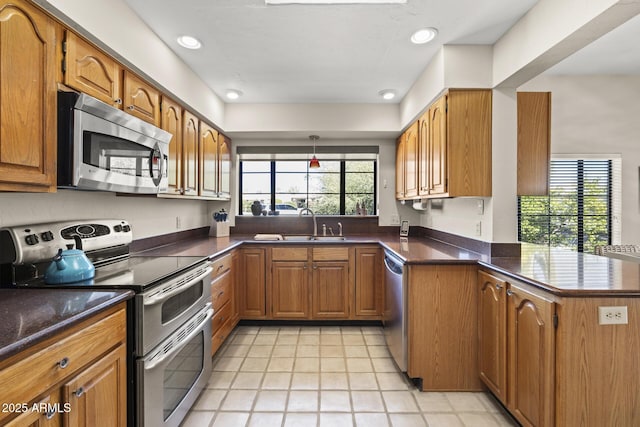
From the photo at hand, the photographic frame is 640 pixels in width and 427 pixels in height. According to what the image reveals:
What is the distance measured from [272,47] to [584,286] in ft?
7.75

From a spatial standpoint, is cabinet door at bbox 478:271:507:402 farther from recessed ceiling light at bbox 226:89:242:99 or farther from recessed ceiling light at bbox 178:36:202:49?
recessed ceiling light at bbox 226:89:242:99

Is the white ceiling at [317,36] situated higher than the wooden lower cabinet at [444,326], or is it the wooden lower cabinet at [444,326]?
the white ceiling at [317,36]

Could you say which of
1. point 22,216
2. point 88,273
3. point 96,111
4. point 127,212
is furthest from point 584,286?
point 127,212

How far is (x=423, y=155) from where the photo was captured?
2836mm

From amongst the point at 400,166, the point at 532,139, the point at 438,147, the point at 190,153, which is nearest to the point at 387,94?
the point at 400,166

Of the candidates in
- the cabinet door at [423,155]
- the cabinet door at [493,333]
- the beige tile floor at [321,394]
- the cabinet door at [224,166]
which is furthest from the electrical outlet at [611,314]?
the cabinet door at [224,166]

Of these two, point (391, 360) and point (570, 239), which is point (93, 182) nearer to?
point (391, 360)

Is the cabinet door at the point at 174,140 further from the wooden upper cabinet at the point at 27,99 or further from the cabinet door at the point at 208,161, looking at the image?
the wooden upper cabinet at the point at 27,99

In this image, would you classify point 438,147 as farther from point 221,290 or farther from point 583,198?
point 583,198

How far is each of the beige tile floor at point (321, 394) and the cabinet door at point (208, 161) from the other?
1483 millimetres

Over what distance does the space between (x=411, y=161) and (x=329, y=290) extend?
5.14 ft

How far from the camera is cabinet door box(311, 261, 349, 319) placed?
332cm

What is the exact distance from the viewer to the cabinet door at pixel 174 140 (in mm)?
2381

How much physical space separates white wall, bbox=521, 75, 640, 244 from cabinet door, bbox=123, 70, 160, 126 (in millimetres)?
3677
